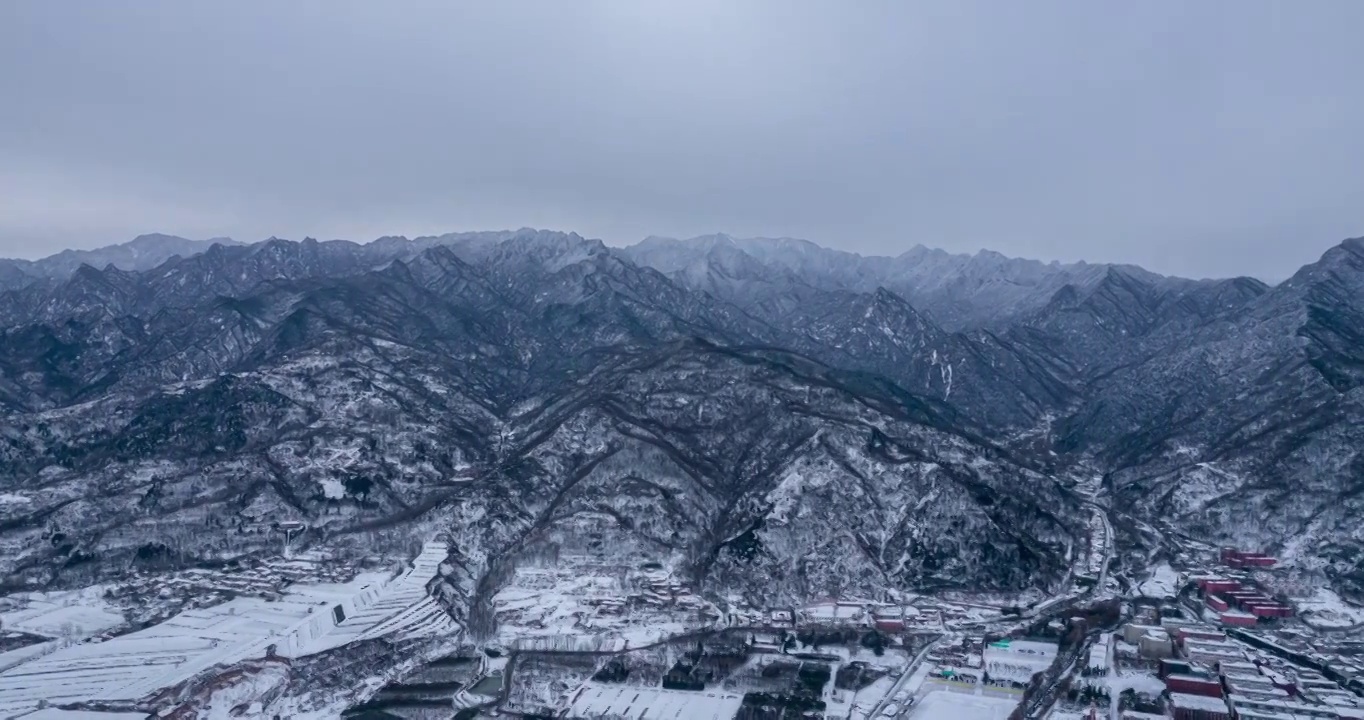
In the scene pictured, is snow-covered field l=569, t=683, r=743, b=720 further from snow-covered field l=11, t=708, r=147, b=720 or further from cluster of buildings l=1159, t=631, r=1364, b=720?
cluster of buildings l=1159, t=631, r=1364, b=720

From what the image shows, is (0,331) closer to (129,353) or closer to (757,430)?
(129,353)

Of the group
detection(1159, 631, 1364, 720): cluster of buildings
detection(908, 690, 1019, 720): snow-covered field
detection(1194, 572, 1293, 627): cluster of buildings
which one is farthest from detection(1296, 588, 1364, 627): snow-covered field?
detection(908, 690, 1019, 720): snow-covered field

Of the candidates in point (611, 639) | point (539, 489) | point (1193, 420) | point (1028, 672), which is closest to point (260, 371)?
point (539, 489)

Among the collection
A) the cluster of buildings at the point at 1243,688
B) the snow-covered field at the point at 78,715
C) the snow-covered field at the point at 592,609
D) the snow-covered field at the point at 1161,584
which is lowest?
the snow-covered field at the point at 78,715

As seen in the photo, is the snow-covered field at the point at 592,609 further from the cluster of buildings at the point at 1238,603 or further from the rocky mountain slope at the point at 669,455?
the cluster of buildings at the point at 1238,603

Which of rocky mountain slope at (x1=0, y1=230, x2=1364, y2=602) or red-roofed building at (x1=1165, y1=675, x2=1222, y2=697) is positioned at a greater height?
rocky mountain slope at (x1=0, y1=230, x2=1364, y2=602)

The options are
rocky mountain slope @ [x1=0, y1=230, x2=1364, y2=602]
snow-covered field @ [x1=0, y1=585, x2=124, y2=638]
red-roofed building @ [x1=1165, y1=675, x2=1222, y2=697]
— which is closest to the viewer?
red-roofed building @ [x1=1165, y1=675, x2=1222, y2=697]

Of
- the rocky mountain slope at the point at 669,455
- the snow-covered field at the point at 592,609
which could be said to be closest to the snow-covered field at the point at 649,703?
the snow-covered field at the point at 592,609
